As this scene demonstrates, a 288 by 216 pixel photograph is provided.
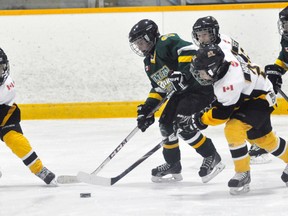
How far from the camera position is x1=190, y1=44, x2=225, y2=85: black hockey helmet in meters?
3.57

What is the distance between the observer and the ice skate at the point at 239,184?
3.71m

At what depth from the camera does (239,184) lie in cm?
371

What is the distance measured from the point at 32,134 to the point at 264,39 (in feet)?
7.49

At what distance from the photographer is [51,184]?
13.5 ft

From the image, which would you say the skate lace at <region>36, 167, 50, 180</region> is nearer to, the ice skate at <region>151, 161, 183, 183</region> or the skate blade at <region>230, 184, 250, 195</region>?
the ice skate at <region>151, 161, 183, 183</region>

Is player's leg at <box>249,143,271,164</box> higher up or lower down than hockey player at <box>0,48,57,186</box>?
lower down

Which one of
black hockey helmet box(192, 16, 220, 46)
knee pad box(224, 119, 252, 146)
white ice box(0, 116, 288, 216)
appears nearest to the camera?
white ice box(0, 116, 288, 216)

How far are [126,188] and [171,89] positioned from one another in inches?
24.1

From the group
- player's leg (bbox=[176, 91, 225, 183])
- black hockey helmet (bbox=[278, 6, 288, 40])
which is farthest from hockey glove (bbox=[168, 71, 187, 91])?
black hockey helmet (bbox=[278, 6, 288, 40])

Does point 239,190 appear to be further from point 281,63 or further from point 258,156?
point 281,63

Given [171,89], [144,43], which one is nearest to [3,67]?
[144,43]

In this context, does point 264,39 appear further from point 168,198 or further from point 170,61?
point 168,198

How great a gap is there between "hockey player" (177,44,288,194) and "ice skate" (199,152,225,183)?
331 millimetres

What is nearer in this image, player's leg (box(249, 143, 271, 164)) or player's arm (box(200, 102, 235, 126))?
player's arm (box(200, 102, 235, 126))
